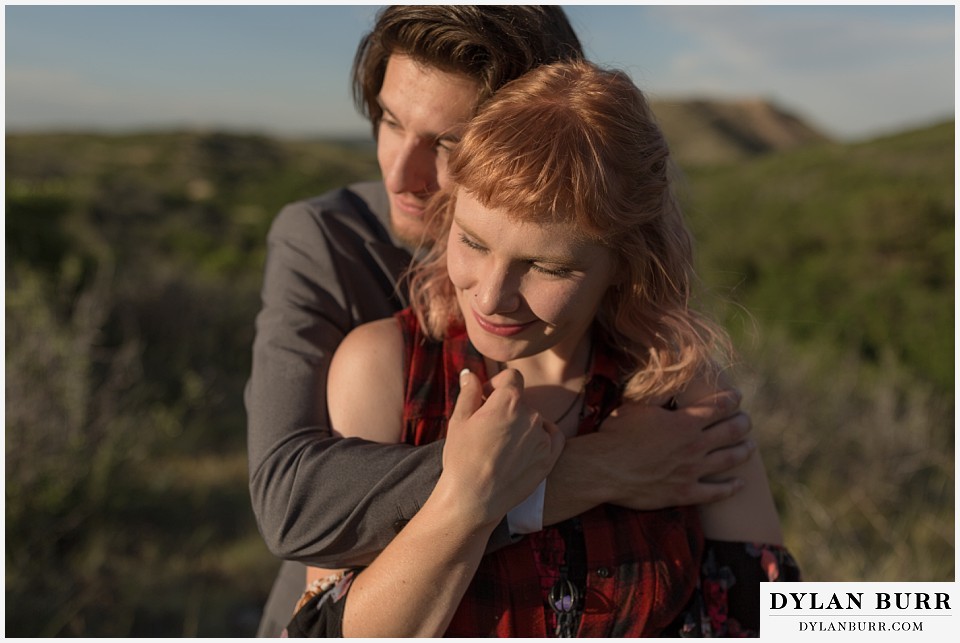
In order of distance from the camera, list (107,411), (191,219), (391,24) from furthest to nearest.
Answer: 1. (191,219)
2. (107,411)
3. (391,24)

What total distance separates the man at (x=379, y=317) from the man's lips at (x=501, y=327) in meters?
0.26

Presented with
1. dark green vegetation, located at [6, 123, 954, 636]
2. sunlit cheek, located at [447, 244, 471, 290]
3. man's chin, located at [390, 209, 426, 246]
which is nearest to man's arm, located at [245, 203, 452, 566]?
man's chin, located at [390, 209, 426, 246]

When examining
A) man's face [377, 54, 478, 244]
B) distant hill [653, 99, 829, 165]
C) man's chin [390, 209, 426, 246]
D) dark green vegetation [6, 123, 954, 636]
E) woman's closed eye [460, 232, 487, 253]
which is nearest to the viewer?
woman's closed eye [460, 232, 487, 253]

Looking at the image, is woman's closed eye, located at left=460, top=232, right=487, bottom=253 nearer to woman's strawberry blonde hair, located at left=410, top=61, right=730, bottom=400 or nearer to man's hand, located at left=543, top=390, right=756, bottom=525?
woman's strawberry blonde hair, located at left=410, top=61, right=730, bottom=400

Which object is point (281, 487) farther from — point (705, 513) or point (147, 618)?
point (147, 618)

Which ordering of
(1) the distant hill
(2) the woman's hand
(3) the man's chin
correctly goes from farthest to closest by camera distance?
(1) the distant hill < (3) the man's chin < (2) the woman's hand

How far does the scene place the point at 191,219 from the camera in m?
12.5

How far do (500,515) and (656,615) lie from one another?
476 millimetres

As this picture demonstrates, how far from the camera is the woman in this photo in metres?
1.57

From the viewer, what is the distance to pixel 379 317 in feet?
6.89

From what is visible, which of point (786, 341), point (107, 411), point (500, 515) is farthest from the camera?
point (786, 341)

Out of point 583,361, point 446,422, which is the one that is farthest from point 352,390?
point 583,361

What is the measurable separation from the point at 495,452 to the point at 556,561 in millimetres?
338

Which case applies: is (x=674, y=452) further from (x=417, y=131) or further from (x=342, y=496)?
(x=417, y=131)
